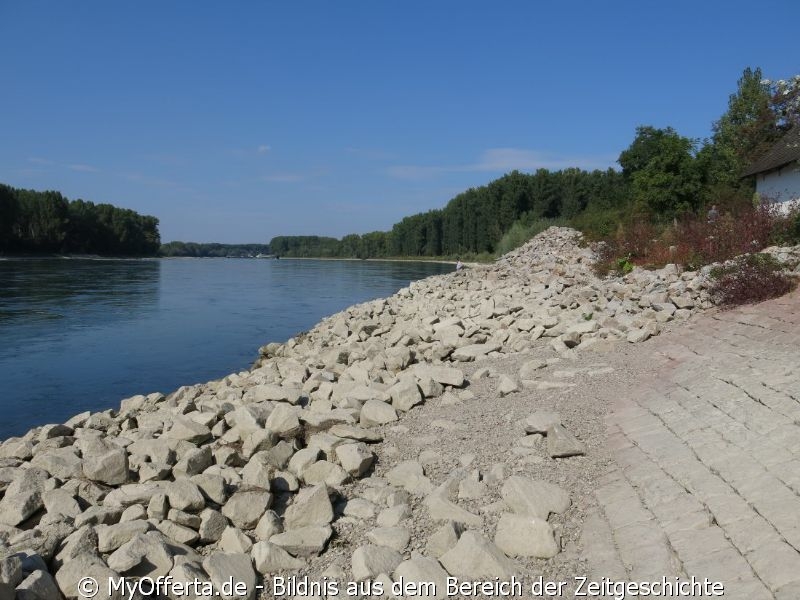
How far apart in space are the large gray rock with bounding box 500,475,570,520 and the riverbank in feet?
0.04

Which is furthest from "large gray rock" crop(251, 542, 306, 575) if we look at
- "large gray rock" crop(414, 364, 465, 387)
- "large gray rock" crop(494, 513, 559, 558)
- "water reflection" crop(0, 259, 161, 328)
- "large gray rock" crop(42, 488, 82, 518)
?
"water reflection" crop(0, 259, 161, 328)

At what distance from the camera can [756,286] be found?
8.34 metres

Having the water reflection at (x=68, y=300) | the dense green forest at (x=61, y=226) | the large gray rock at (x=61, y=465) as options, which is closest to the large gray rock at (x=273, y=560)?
the large gray rock at (x=61, y=465)

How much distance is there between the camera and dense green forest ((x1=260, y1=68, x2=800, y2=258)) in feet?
70.2

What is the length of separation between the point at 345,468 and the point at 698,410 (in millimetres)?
2940

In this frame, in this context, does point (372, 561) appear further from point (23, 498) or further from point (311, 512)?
point (23, 498)

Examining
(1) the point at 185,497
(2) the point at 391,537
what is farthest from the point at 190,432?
(2) the point at 391,537

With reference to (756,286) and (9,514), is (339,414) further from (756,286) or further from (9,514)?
(756,286)

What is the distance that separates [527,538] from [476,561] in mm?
375

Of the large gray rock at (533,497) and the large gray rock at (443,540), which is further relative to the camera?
Result: the large gray rock at (533,497)

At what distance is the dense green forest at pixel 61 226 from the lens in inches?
2970

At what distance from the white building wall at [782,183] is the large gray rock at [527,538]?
1900cm

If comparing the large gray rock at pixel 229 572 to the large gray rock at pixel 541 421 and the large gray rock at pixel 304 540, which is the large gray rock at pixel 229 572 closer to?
the large gray rock at pixel 304 540

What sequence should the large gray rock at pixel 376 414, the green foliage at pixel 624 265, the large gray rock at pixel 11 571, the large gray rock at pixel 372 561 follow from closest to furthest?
the large gray rock at pixel 11 571
the large gray rock at pixel 372 561
the large gray rock at pixel 376 414
the green foliage at pixel 624 265
